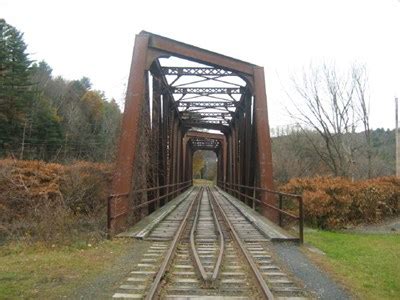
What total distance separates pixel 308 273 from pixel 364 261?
2.66 metres

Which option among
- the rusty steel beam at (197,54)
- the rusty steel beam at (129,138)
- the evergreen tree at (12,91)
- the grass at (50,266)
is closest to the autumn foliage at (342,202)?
the rusty steel beam at (197,54)

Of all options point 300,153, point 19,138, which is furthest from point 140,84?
point 19,138

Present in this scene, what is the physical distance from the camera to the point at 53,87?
67125 millimetres

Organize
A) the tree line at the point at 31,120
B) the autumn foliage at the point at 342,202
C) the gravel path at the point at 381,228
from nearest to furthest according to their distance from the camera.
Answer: the autumn foliage at the point at 342,202 → the gravel path at the point at 381,228 → the tree line at the point at 31,120

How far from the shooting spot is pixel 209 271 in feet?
22.9

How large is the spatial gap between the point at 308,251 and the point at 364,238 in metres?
5.19

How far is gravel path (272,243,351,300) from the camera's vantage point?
235 inches

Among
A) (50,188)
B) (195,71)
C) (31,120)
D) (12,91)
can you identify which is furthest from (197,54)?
(31,120)

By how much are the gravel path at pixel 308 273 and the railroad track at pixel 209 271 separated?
221 mm

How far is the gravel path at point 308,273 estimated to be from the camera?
5970 mm

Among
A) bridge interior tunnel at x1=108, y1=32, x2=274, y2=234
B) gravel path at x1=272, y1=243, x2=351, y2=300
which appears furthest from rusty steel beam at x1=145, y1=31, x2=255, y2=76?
gravel path at x1=272, y1=243, x2=351, y2=300

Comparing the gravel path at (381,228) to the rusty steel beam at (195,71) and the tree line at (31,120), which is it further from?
the tree line at (31,120)

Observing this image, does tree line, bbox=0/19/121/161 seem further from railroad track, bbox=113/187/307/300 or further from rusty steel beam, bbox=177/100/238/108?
railroad track, bbox=113/187/307/300

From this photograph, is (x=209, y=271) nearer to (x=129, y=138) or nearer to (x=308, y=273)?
(x=308, y=273)
